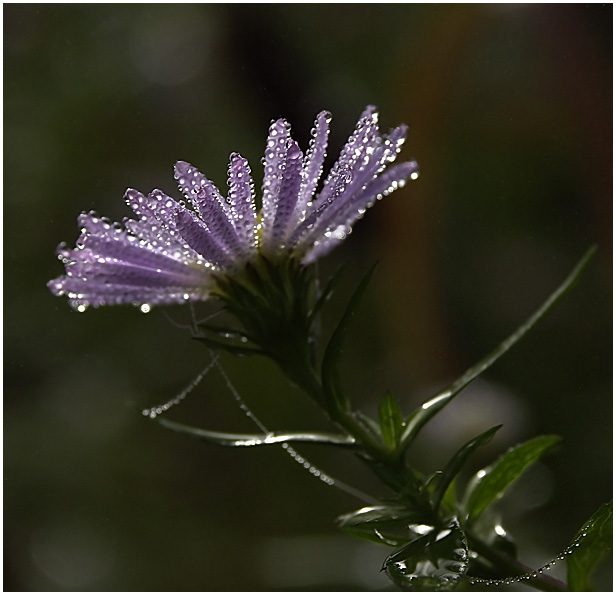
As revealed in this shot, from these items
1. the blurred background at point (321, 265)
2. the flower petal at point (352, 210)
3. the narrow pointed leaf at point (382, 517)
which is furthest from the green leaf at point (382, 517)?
the blurred background at point (321, 265)

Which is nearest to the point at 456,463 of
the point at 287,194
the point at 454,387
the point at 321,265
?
the point at 454,387

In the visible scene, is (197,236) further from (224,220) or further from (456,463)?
(456,463)

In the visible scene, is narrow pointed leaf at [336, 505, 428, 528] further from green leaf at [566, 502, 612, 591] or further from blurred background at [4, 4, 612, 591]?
blurred background at [4, 4, 612, 591]

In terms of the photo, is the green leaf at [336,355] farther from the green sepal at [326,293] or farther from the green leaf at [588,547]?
the green leaf at [588,547]

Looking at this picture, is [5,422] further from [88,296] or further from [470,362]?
[88,296]

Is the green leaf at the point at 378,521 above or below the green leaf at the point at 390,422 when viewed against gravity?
below
